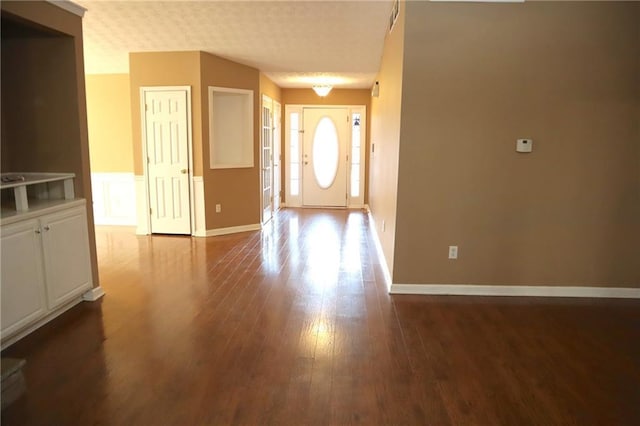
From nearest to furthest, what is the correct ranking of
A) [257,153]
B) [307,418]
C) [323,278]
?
[307,418], [323,278], [257,153]

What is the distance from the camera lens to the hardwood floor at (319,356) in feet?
6.97

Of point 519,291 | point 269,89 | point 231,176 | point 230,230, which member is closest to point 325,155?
point 269,89

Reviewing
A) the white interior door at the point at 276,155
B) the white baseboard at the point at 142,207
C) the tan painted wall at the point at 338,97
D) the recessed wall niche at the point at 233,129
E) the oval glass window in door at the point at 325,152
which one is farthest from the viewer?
the oval glass window in door at the point at 325,152

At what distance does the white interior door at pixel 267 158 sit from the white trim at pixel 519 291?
12.0ft

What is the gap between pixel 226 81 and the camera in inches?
232

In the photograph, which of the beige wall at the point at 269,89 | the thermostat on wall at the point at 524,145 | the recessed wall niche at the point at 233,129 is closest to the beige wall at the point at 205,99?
the recessed wall niche at the point at 233,129

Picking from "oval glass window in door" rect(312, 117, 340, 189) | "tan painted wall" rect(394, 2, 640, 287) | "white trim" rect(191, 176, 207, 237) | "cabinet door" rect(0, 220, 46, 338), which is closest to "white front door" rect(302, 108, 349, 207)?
"oval glass window in door" rect(312, 117, 340, 189)

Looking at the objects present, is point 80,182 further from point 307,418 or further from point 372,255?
point 372,255

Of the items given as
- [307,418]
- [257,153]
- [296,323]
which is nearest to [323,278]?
[296,323]

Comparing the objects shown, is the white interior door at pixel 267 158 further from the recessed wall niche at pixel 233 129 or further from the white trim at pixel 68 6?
the white trim at pixel 68 6

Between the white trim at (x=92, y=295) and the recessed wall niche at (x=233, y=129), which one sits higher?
the recessed wall niche at (x=233, y=129)

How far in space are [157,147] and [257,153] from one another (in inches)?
56.6

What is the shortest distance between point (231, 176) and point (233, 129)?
0.75 m

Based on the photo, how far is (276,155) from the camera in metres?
8.22
